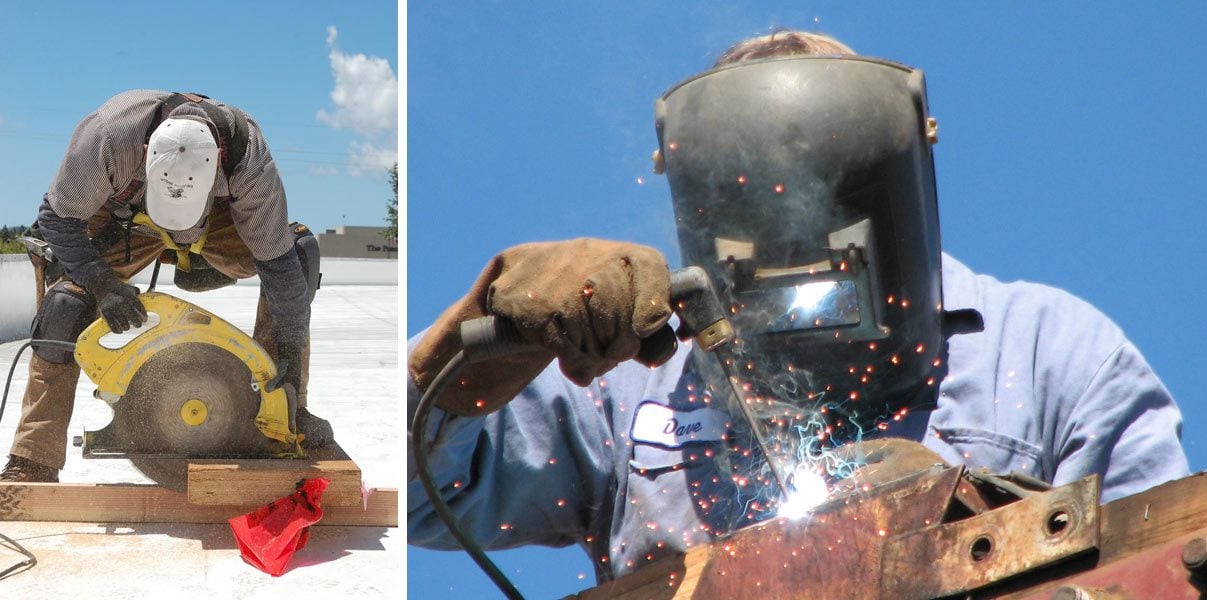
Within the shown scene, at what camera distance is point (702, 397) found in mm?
1649

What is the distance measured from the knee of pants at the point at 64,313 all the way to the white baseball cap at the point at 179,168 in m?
0.34

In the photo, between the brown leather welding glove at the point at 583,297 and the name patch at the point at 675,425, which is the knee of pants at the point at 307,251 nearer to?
the name patch at the point at 675,425

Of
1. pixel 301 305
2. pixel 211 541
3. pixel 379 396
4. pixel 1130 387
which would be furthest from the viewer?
pixel 379 396

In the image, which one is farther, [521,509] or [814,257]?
[521,509]

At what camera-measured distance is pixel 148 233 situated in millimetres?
3105

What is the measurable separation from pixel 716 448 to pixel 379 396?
3.35 metres

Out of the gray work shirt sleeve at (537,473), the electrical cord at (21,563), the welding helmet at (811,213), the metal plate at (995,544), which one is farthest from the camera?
the electrical cord at (21,563)

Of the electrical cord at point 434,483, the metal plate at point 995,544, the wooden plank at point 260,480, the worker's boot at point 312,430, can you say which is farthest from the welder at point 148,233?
the metal plate at point 995,544

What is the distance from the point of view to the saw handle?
1.22 m

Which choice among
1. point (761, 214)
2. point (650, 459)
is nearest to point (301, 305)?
point (650, 459)

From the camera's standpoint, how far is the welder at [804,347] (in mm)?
1425

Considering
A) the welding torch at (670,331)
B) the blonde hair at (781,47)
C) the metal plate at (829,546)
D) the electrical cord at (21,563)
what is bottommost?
the electrical cord at (21,563)

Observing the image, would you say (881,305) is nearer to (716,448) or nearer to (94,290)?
(716,448)

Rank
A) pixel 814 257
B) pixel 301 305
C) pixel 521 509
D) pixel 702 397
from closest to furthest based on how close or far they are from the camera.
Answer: pixel 814 257 < pixel 702 397 < pixel 521 509 < pixel 301 305
